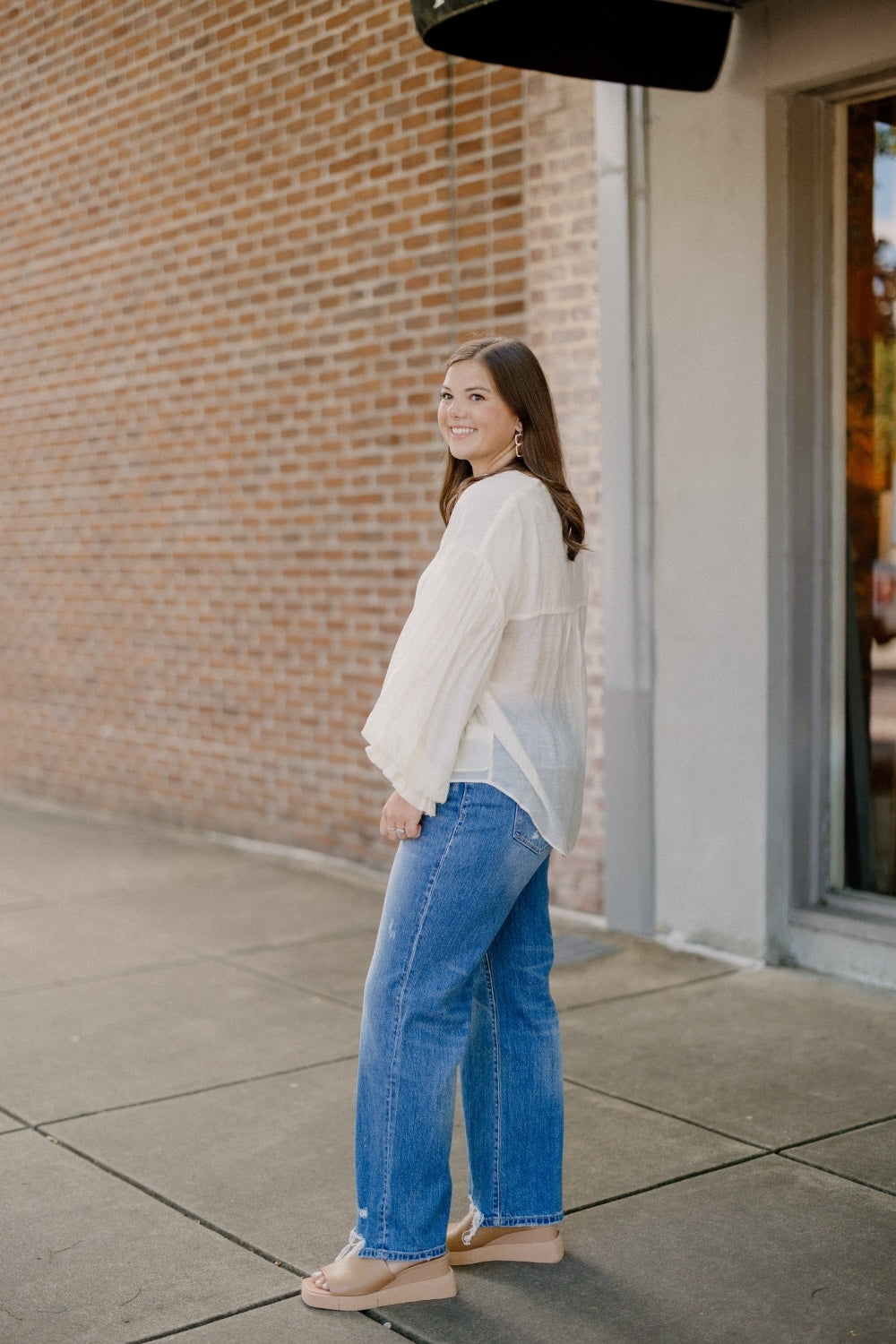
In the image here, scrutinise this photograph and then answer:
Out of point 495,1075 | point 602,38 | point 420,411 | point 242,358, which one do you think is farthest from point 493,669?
point 242,358

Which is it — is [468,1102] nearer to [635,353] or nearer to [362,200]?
[635,353]

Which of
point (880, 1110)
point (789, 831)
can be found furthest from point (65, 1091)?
point (789, 831)

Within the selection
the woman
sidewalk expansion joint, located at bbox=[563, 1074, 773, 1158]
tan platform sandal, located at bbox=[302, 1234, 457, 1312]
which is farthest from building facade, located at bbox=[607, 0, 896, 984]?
tan platform sandal, located at bbox=[302, 1234, 457, 1312]

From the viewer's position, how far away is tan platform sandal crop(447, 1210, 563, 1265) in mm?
3504

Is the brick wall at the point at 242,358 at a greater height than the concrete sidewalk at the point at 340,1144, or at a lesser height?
greater

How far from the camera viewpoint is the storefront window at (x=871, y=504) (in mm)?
5637

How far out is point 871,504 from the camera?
18.8 ft

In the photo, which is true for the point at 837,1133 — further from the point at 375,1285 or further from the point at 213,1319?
the point at 213,1319

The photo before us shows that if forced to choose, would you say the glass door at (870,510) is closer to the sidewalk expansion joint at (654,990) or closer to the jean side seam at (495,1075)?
the sidewalk expansion joint at (654,990)

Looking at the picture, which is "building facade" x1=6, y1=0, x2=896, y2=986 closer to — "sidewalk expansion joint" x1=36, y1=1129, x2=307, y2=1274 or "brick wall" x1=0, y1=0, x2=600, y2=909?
"brick wall" x1=0, y1=0, x2=600, y2=909

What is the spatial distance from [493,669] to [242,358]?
5474 mm

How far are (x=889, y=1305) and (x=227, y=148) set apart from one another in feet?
22.0

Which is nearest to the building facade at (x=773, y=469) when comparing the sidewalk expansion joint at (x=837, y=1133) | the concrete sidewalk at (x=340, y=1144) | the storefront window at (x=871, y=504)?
the storefront window at (x=871, y=504)

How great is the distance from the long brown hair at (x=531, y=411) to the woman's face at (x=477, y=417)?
15 mm
